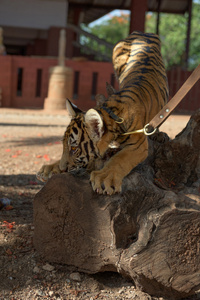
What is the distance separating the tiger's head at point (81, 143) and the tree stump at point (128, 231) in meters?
0.17

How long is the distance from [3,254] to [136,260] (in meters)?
1.01

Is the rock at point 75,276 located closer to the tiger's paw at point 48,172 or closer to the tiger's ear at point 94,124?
the tiger's paw at point 48,172

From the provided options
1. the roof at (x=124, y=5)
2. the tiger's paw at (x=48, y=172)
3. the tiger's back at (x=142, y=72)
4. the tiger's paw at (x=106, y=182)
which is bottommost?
the tiger's paw at (x=48, y=172)

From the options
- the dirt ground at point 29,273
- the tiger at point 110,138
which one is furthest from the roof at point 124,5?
the tiger at point 110,138

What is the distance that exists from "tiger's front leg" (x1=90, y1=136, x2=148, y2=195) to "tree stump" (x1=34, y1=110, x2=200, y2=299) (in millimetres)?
57

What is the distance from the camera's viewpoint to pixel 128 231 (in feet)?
9.03

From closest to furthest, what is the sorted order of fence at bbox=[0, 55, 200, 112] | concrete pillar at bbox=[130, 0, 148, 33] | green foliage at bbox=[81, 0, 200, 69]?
fence at bbox=[0, 55, 200, 112] → concrete pillar at bbox=[130, 0, 148, 33] → green foliage at bbox=[81, 0, 200, 69]

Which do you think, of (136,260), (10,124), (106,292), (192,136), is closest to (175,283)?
(136,260)

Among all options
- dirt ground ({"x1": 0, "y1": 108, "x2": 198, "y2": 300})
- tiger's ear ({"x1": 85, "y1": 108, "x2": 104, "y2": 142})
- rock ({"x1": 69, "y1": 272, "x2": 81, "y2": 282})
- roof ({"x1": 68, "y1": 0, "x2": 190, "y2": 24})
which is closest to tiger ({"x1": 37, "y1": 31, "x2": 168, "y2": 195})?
tiger's ear ({"x1": 85, "y1": 108, "x2": 104, "y2": 142})

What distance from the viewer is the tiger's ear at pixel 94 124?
2824mm

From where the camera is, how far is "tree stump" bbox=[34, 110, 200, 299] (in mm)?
2646

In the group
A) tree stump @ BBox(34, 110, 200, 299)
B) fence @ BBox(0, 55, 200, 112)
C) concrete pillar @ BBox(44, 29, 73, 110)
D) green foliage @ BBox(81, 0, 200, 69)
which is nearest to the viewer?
tree stump @ BBox(34, 110, 200, 299)

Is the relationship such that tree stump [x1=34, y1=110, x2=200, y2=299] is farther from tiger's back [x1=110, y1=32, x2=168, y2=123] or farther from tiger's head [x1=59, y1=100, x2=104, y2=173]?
tiger's back [x1=110, y1=32, x2=168, y2=123]

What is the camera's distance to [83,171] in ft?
9.70
